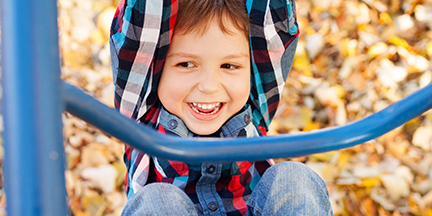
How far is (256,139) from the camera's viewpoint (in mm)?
484

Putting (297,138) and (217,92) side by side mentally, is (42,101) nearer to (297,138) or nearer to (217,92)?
(297,138)

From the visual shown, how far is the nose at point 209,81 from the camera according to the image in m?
0.81

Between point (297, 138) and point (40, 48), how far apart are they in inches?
12.1

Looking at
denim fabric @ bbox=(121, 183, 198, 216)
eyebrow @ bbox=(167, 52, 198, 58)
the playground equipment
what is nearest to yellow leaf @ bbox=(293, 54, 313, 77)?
eyebrow @ bbox=(167, 52, 198, 58)

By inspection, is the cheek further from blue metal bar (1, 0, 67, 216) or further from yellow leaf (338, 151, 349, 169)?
yellow leaf (338, 151, 349, 169)

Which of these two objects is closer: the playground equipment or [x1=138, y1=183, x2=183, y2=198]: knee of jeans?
the playground equipment

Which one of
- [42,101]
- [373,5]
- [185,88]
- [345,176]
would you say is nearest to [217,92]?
[185,88]

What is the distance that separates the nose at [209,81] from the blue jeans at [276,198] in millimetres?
194

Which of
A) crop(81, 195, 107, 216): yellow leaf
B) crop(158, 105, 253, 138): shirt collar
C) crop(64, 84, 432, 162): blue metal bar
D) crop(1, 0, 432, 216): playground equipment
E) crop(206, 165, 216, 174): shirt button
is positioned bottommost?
crop(81, 195, 107, 216): yellow leaf

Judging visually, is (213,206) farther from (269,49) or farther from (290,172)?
(269,49)

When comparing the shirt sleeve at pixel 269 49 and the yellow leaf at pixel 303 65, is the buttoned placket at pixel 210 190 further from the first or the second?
the yellow leaf at pixel 303 65

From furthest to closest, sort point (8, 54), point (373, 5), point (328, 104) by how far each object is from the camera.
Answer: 1. point (373, 5)
2. point (328, 104)
3. point (8, 54)

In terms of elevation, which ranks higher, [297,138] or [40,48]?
[40,48]

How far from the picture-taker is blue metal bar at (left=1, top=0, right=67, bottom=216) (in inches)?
12.2
